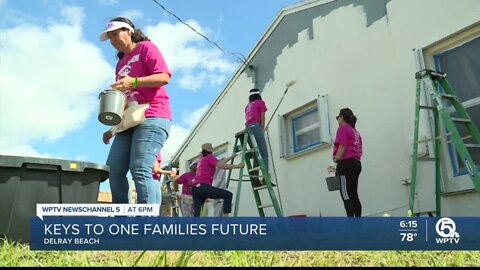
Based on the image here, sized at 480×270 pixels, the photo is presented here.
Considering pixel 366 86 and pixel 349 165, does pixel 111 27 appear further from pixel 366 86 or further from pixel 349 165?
pixel 366 86

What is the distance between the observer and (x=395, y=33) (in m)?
5.54

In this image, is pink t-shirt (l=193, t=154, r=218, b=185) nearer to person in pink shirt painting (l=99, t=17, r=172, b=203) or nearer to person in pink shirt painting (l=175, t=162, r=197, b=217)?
person in pink shirt painting (l=175, t=162, r=197, b=217)

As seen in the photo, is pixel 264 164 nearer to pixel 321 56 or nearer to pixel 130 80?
pixel 321 56

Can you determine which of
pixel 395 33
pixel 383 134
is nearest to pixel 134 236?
pixel 383 134

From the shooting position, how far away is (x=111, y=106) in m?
2.96

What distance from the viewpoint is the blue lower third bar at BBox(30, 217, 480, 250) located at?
2.21 meters

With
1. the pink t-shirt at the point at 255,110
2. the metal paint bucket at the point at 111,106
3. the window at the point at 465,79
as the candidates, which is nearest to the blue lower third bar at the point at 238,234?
the metal paint bucket at the point at 111,106

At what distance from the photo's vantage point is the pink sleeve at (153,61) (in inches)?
121

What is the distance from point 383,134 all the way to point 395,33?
1.18 meters

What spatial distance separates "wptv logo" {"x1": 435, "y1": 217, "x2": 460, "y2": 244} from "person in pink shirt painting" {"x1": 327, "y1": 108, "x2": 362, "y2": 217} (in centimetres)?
226

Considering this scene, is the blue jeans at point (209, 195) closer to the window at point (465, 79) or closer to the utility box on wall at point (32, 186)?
the window at point (465, 79)

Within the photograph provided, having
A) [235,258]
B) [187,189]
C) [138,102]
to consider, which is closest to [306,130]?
[187,189]

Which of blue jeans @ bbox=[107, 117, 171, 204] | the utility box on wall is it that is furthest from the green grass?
blue jeans @ bbox=[107, 117, 171, 204]

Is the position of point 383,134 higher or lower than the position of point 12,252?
higher
